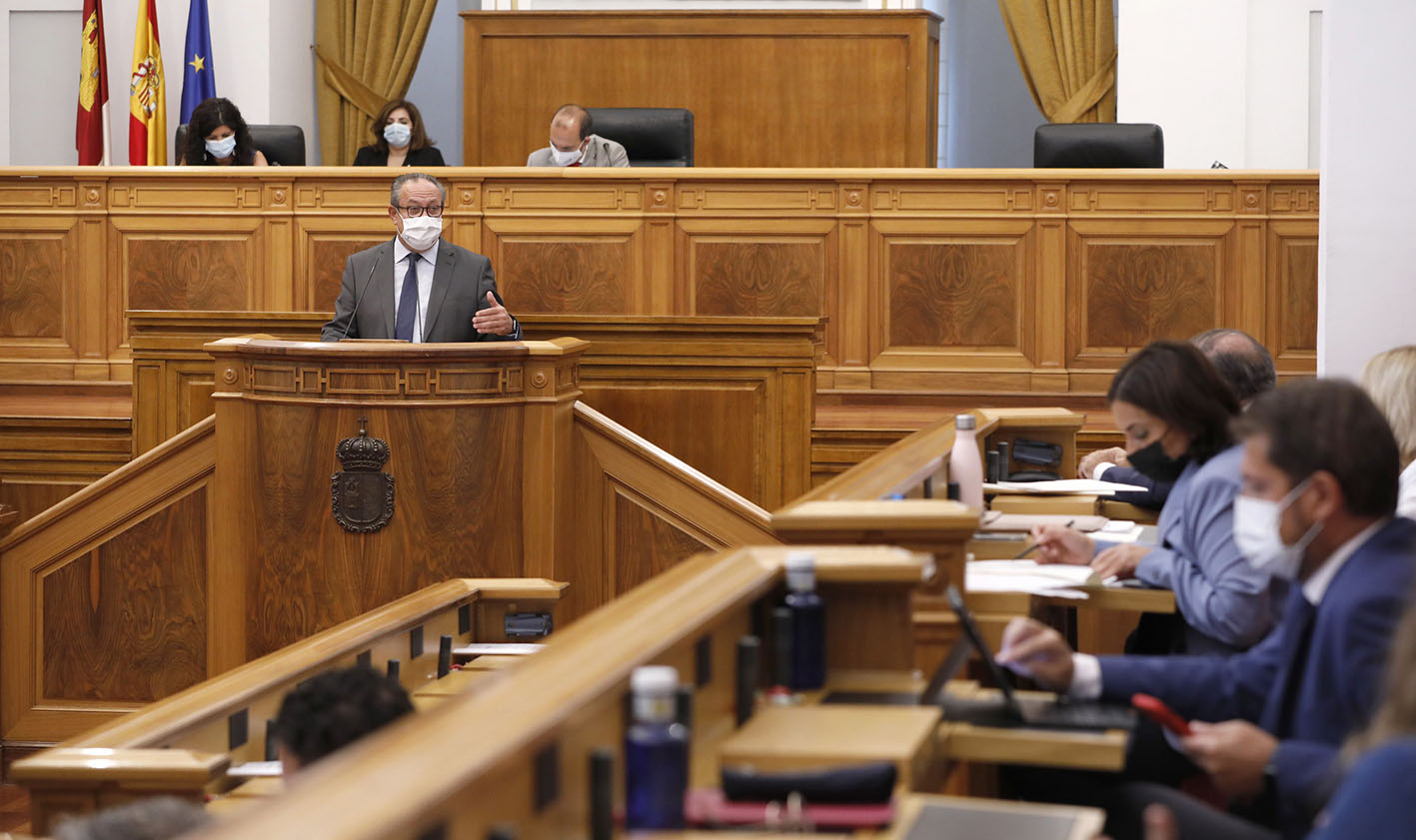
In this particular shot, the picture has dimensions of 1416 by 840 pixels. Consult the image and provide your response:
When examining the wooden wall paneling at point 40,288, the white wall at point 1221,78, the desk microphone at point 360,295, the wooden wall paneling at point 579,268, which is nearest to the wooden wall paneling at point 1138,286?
the wooden wall paneling at point 579,268

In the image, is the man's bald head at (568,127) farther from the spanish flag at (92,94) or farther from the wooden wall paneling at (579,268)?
the spanish flag at (92,94)

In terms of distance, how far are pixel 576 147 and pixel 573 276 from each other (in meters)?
0.73

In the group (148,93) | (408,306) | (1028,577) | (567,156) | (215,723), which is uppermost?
(148,93)

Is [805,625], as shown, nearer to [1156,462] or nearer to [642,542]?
[1156,462]

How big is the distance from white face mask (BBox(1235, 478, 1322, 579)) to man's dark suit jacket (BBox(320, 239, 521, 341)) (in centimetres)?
343

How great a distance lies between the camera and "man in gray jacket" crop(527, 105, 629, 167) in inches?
285

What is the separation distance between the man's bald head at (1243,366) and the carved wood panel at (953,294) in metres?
2.81

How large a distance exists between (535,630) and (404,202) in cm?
209

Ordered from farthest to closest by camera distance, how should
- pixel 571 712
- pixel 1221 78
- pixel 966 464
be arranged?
pixel 1221 78 → pixel 966 464 → pixel 571 712

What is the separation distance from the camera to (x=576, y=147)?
7.27 meters

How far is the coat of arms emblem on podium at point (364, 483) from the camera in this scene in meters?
4.71

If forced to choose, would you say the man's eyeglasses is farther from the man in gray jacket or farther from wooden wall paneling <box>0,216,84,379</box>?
wooden wall paneling <box>0,216,84,379</box>

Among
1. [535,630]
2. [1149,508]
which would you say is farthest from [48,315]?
[1149,508]

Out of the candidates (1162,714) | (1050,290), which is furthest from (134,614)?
(1162,714)
